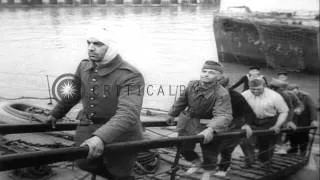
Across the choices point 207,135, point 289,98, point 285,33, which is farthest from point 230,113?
point 285,33

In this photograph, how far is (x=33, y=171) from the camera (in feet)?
8.16

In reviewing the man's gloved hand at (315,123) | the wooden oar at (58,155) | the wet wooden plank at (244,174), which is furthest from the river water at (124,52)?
the wet wooden plank at (244,174)

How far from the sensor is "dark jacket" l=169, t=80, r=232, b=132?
7.29ft

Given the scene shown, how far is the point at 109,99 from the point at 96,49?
0.71 ft

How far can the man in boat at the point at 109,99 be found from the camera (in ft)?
5.08

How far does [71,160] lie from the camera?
4.28 ft

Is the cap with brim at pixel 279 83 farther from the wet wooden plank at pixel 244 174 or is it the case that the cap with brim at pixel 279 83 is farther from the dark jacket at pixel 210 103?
the dark jacket at pixel 210 103

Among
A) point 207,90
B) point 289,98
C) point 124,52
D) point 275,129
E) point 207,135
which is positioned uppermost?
point 124,52

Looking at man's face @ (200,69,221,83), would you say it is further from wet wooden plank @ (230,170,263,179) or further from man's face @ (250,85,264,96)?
wet wooden plank @ (230,170,263,179)

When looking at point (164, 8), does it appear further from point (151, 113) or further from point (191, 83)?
point (191, 83)

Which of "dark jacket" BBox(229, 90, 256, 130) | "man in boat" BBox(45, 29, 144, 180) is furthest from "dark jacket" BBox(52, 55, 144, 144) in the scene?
"dark jacket" BBox(229, 90, 256, 130)

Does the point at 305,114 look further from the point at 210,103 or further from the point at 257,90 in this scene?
the point at 210,103

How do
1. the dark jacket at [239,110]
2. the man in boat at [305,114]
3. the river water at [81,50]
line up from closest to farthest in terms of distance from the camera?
the dark jacket at [239,110] → the man in boat at [305,114] → the river water at [81,50]

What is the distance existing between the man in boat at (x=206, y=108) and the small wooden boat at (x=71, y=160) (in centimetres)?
13
